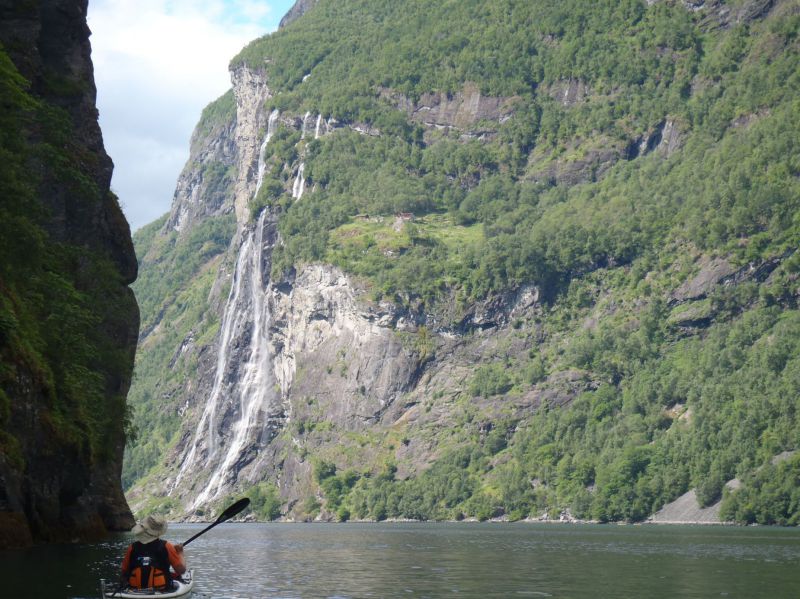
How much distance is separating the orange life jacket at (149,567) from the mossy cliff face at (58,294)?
16285 mm

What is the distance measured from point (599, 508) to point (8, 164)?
5388 inches

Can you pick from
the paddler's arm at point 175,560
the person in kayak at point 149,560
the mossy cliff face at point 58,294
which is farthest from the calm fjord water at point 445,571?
the paddler's arm at point 175,560

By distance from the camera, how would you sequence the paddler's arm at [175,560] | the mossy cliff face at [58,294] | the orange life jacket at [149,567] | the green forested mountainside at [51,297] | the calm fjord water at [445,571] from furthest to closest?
the mossy cliff face at [58,294], the green forested mountainside at [51,297], the calm fjord water at [445,571], the paddler's arm at [175,560], the orange life jacket at [149,567]

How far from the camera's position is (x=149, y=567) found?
121ft

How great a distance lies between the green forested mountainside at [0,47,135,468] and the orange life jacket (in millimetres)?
17194

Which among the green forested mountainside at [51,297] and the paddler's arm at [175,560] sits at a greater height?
the green forested mountainside at [51,297]

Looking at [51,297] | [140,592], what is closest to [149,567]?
[140,592]

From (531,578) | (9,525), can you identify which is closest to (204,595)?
(9,525)

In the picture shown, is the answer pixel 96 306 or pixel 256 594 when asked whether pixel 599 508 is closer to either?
pixel 96 306

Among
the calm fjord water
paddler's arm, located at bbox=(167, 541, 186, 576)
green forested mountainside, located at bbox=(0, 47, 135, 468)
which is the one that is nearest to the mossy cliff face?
green forested mountainside, located at bbox=(0, 47, 135, 468)

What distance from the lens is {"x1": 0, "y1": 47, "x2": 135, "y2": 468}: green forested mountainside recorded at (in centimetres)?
5909

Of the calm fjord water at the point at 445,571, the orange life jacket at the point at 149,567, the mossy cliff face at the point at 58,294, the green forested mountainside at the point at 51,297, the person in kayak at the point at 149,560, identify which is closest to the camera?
the person in kayak at the point at 149,560

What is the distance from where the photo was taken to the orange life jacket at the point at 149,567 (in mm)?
36875

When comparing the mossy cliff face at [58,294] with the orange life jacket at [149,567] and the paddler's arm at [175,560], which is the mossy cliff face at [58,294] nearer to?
the paddler's arm at [175,560]
